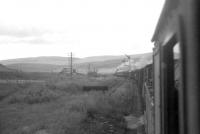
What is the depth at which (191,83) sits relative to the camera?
1589 mm

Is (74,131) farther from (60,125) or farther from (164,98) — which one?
(164,98)

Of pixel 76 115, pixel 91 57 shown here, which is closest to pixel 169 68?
pixel 76 115

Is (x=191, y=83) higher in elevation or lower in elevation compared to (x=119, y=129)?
higher

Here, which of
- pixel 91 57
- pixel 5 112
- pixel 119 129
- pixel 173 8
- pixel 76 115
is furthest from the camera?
pixel 91 57

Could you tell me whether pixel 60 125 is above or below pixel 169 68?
below

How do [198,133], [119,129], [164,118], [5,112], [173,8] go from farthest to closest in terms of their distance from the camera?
[5,112] < [119,129] < [164,118] < [173,8] < [198,133]

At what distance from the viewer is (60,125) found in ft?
37.9

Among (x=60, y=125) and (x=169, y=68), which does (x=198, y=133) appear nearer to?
(x=169, y=68)

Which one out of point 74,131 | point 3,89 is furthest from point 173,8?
point 3,89

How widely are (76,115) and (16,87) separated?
56.3 feet

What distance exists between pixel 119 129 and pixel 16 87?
1938cm

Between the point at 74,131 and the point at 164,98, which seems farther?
the point at 74,131

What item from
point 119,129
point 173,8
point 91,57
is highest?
point 91,57

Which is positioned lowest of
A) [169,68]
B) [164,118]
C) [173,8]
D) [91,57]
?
[164,118]
